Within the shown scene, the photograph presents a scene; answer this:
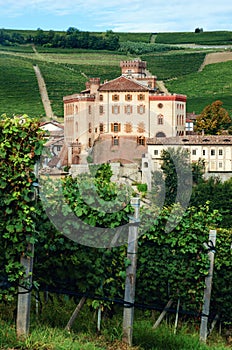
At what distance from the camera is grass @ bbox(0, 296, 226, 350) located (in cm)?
729

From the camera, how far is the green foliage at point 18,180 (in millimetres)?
7535

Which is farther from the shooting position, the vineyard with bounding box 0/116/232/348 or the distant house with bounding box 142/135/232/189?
the distant house with bounding box 142/135/232/189

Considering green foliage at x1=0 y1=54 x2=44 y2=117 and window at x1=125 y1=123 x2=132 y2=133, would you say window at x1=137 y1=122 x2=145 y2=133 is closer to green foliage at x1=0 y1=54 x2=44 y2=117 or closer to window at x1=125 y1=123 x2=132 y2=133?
window at x1=125 y1=123 x2=132 y2=133

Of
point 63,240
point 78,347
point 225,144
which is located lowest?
point 78,347

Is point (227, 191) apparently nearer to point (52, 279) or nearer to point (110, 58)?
point (52, 279)

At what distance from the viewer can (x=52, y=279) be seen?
29.2ft

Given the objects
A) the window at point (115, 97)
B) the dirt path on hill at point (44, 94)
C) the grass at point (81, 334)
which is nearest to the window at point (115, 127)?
the window at point (115, 97)

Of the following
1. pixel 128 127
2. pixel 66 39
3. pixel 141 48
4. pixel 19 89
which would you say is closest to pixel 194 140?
pixel 128 127

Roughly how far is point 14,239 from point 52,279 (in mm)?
1406

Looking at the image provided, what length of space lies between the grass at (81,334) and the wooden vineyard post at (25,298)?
0.24 feet

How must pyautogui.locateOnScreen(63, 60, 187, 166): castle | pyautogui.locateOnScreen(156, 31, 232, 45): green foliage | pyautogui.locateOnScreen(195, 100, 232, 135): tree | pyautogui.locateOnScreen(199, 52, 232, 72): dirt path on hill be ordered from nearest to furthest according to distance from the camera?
pyautogui.locateOnScreen(63, 60, 187, 166): castle < pyautogui.locateOnScreen(195, 100, 232, 135): tree < pyautogui.locateOnScreen(199, 52, 232, 72): dirt path on hill < pyautogui.locateOnScreen(156, 31, 232, 45): green foliage

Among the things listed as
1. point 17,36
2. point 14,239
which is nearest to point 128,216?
point 14,239

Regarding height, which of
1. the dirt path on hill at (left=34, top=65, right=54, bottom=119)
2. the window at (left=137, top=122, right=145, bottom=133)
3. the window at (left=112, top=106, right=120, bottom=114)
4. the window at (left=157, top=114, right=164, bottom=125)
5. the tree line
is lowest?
the window at (left=137, top=122, right=145, bottom=133)

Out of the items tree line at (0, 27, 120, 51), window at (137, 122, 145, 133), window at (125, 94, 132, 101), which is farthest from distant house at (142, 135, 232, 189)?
tree line at (0, 27, 120, 51)
